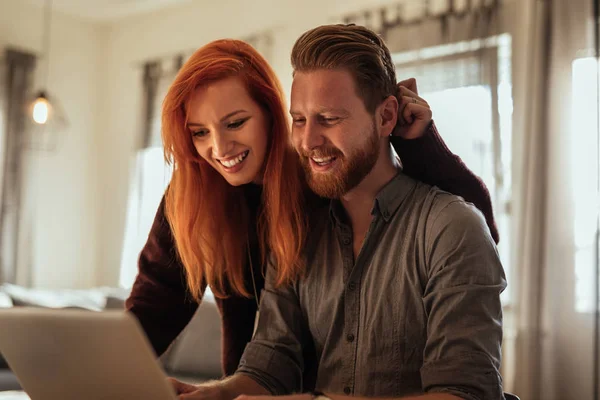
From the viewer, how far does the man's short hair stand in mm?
1440

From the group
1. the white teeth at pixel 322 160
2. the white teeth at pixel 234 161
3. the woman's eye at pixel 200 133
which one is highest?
the woman's eye at pixel 200 133

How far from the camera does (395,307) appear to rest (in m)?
1.39

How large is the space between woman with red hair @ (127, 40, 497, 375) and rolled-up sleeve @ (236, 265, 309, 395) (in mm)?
55

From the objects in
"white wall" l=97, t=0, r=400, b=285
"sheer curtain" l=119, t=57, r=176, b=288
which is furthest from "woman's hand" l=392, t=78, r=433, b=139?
"sheer curtain" l=119, t=57, r=176, b=288

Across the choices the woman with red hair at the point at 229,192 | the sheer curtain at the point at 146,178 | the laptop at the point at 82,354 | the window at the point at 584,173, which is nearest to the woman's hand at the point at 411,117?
the woman with red hair at the point at 229,192

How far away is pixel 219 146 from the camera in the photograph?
63.9 inches

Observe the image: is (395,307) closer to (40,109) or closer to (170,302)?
(170,302)

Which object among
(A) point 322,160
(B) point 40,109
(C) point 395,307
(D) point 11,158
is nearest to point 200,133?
(A) point 322,160

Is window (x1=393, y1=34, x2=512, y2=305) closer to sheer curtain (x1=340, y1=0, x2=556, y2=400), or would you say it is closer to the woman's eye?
sheer curtain (x1=340, y1=0, x2=556, y2=400)

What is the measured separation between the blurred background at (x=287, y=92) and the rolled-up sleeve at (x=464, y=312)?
2.23 metres

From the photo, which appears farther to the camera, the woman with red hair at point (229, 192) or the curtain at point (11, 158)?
the curtain at point (11, 158)

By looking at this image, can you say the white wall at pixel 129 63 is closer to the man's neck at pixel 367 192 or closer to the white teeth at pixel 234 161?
the white teeth at pixel 234 161

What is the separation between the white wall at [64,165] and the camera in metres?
5.38

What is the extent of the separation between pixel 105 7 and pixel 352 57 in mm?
4731
